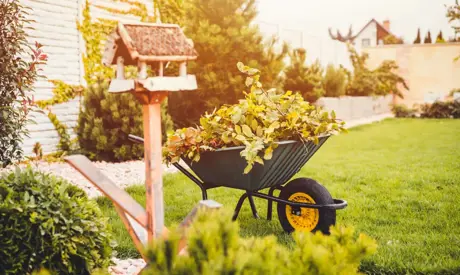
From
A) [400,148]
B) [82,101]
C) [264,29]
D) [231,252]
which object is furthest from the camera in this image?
[264,29]

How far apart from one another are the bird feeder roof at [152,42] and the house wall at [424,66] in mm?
19514

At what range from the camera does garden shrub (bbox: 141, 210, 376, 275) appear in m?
1.24

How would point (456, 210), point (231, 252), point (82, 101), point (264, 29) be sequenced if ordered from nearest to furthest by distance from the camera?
point (231, 252), point (456, 210), point (82, 101), point (264, 29)

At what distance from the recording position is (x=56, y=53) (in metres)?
7.75

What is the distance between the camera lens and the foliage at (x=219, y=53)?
27.6 ft

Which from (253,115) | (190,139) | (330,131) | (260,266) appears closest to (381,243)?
(330,131)

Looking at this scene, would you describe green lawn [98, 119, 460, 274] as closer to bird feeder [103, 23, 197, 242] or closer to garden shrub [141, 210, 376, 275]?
bird feeder [103, 23, 197, 242]

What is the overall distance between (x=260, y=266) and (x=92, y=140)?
6.45 m

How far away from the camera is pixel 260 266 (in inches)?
49.2

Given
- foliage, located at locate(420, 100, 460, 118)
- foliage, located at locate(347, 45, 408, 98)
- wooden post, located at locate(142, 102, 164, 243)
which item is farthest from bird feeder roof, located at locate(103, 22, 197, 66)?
foliage, located at locate(347, 45, 408, 98)

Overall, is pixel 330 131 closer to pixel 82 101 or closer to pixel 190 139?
pixel 190 139

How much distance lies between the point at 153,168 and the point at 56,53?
A: 20.7ft

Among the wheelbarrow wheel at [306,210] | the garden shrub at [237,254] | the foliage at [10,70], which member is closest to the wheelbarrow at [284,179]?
the wheelbarrow wheel at [306,210]

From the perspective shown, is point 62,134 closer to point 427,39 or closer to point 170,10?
point 170,10
